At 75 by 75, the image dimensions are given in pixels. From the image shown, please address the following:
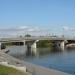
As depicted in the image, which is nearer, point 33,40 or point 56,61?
point 56,61

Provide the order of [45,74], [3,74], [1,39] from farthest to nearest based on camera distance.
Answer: [1,39] → [45,74] → [3,74]

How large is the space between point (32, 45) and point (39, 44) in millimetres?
19923

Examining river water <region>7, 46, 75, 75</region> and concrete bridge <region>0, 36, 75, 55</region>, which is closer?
river water <region>7, 46, 75, 75</region>

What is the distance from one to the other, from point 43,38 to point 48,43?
12.9m

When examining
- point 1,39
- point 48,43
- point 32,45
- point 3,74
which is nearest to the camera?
point 3,74

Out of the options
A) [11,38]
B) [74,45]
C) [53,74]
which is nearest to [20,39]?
[11,38]

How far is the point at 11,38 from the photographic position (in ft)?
A: 431

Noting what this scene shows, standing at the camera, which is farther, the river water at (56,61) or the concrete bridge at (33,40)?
the concrete bridge at (33,40)

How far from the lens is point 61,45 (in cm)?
15350

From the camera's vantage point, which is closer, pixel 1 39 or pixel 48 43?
pixel 1 39

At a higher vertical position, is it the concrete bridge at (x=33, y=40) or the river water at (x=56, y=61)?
the concrete bridge at (x=33, y=40)

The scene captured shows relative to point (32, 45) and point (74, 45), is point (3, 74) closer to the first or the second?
point (32, 45)

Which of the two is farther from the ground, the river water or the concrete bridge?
the concrete bridge

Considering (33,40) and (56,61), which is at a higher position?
(33,40)
